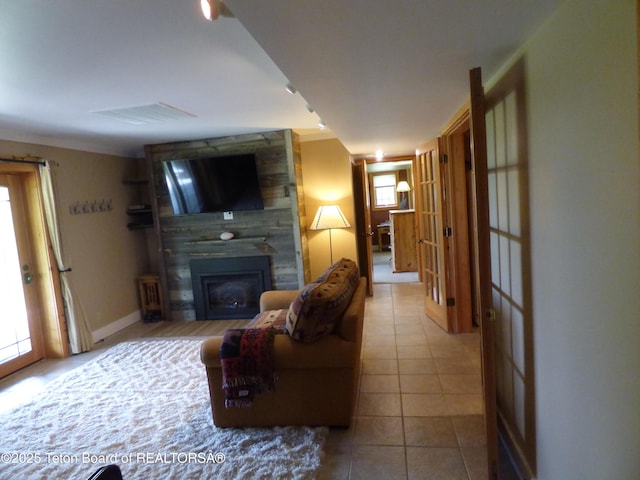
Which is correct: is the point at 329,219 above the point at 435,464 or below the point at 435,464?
above

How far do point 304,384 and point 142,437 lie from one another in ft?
3.68

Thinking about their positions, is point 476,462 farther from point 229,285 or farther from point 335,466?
point 229,285

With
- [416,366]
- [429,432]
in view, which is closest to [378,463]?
[429,432]

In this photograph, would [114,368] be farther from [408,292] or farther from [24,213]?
[408,292]

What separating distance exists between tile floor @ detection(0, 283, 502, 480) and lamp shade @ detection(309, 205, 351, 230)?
49.7 inches

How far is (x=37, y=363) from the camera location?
3.70 m

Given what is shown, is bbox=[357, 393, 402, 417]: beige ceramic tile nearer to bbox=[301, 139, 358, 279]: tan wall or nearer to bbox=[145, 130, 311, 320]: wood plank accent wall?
bbox=[145, 130, 311, 320]: wood plank accent wall

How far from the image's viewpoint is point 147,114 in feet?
10.6

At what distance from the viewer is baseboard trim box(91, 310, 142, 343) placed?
170 inches

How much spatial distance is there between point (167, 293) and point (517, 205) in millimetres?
4584

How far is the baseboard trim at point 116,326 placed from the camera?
4.31 metres

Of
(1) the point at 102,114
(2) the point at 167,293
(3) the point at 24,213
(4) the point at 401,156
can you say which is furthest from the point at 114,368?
(4) the point at 401,156

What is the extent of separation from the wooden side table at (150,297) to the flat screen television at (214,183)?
124 cm

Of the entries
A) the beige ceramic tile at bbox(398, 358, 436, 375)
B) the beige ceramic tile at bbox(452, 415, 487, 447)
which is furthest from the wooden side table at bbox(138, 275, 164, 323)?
the beige ceramic tile at bbox(452, 415, 487, 447)
